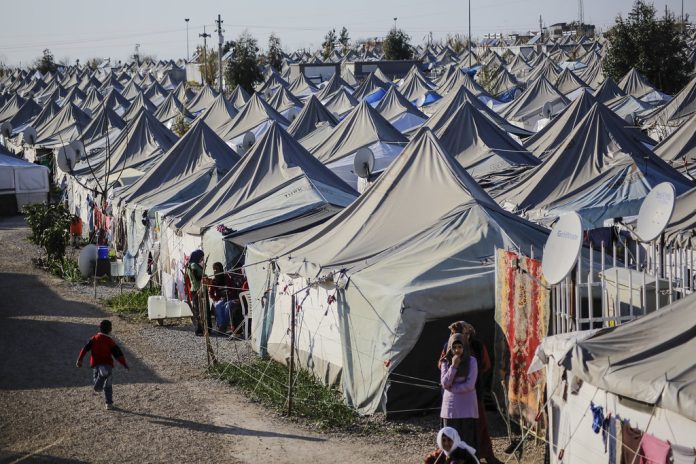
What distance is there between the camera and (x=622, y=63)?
141ft

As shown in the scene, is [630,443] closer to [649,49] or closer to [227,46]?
→ [649,49]

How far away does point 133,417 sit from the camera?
1045 centimetres

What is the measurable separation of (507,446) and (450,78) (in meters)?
41.6

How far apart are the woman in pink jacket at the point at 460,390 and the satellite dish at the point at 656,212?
2.47 meters

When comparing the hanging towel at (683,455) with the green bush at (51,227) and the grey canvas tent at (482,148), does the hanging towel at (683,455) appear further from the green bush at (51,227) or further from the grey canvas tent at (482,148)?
the green bush at (51,227)

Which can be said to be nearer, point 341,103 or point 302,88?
point 341,103

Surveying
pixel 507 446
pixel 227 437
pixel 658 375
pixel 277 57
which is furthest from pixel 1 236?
pixel 277 57

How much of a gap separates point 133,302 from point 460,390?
30.7 feet

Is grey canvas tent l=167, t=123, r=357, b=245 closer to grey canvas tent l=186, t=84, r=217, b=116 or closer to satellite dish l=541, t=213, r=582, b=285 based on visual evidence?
satellite dish l=541, t=213, r=582, b=285

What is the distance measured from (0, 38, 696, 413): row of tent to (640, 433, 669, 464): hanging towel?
3.45 metres

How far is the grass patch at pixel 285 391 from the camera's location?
10203 mm

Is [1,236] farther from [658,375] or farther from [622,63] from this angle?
[622,63]

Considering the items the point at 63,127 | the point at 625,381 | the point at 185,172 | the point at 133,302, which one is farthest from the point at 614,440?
the point at 63,127

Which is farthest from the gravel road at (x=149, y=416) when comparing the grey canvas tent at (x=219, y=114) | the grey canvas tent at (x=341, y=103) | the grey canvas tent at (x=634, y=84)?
the grey canvas tent at (x=634, y=84)
